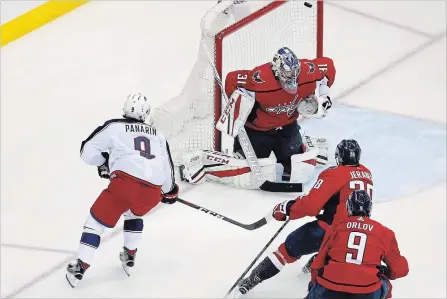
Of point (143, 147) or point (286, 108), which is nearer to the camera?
point (143, 147)

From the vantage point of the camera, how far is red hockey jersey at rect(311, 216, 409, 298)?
4238 mm

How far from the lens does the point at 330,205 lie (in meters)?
4.76

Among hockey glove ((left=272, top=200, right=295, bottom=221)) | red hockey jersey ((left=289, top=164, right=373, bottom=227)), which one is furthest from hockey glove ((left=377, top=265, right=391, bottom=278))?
hockey glove ((left=272, top=200, right=295, bottom=221))

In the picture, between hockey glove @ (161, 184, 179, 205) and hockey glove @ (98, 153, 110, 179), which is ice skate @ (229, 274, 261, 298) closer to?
hockey glove @ (161, 184, 179, 205)

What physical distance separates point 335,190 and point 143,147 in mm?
852

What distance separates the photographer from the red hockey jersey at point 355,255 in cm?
424

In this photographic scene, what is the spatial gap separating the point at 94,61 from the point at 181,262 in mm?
2354

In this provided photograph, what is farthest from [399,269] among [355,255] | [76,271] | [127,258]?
[76,271]

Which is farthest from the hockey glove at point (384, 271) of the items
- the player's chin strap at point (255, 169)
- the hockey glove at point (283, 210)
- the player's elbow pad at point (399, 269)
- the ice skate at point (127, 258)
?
the player's chin strap at point (255, 169)

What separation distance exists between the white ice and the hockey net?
0.32 m

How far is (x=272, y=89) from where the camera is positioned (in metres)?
5.58

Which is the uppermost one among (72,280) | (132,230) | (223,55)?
(223,55)

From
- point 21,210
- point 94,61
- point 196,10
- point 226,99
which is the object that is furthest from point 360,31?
point 21,210

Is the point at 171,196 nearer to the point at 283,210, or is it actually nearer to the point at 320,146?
the point at 283,210
